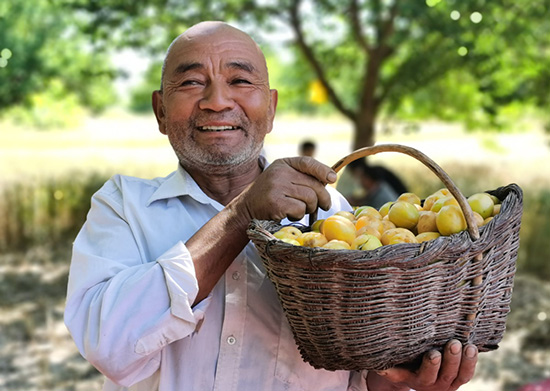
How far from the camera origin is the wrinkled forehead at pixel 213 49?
5.69ft

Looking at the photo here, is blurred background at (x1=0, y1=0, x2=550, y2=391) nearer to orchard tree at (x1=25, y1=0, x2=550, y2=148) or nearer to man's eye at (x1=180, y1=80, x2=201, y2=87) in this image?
orchard tree at (x1=25, y1=0, x2=550, y2=148)

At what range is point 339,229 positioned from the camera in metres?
1.49

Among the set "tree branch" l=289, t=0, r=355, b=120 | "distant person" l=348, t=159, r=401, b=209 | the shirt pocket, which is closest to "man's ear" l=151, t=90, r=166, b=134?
the shirt pocket

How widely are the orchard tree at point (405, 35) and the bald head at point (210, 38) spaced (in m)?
4.04

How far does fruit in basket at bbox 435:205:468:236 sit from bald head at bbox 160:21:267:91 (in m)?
0.69

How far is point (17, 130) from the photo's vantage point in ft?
91.8

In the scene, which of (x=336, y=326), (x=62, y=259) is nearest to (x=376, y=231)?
(x=336, y=326)

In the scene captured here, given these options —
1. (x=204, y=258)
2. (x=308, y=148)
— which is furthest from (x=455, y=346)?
(x=308, y=148)

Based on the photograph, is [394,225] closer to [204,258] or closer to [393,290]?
[393,290]

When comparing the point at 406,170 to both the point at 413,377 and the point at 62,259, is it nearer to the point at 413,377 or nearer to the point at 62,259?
the point at 62,259

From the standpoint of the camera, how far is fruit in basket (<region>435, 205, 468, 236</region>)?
57.2 inches

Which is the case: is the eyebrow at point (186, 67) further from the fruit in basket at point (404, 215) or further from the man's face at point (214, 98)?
the fruit in basket at point (404, 215)

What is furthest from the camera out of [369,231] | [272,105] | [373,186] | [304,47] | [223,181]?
[304,47]

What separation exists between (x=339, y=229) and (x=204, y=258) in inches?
13.4
